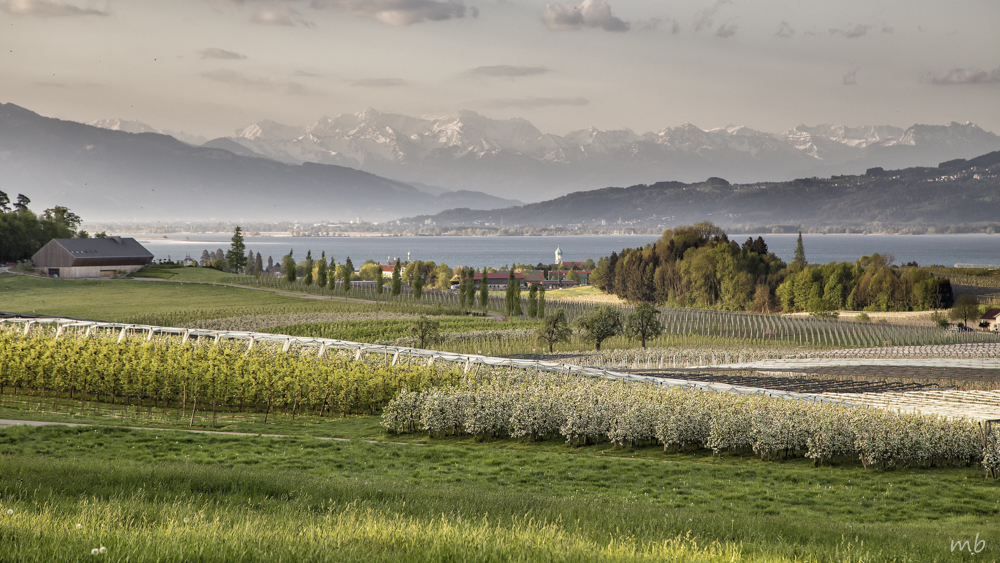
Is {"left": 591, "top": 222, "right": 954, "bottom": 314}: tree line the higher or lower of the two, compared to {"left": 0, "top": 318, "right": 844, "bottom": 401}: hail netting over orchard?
higher

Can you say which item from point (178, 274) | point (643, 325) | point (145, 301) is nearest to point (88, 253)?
point (178, 274)

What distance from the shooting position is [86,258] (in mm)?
97625

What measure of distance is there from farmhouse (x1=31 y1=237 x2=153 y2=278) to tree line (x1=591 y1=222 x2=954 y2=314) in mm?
79772

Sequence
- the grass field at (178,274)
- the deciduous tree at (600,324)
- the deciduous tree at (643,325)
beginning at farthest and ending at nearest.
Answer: the grass field at (178,274)
the deciduous tree at (643,325)
the deciduous tree at (600,324)

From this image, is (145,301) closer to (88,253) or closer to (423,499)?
(88,253)

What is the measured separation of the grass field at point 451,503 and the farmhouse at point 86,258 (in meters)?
83.2

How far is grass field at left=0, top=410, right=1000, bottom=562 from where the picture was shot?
7.78 m

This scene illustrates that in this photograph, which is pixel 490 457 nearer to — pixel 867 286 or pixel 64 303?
pixel 64 303

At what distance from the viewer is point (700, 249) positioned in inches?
4771

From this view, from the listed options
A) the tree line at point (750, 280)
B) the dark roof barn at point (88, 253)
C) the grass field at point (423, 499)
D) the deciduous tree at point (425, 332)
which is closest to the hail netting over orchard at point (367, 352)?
the grass field at point (423, 499)

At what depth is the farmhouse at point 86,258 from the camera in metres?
96.4

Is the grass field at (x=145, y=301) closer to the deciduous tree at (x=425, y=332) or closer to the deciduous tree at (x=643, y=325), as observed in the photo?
the deciduous tree at (x=425, y=332)

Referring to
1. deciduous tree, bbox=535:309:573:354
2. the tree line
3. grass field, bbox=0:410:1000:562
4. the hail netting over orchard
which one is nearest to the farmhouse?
the hail netting over orchard

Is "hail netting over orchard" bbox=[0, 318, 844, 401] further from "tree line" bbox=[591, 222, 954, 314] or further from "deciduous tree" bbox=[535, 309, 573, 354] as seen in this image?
"tree line" bbox=[591, 222, 954, 314]
